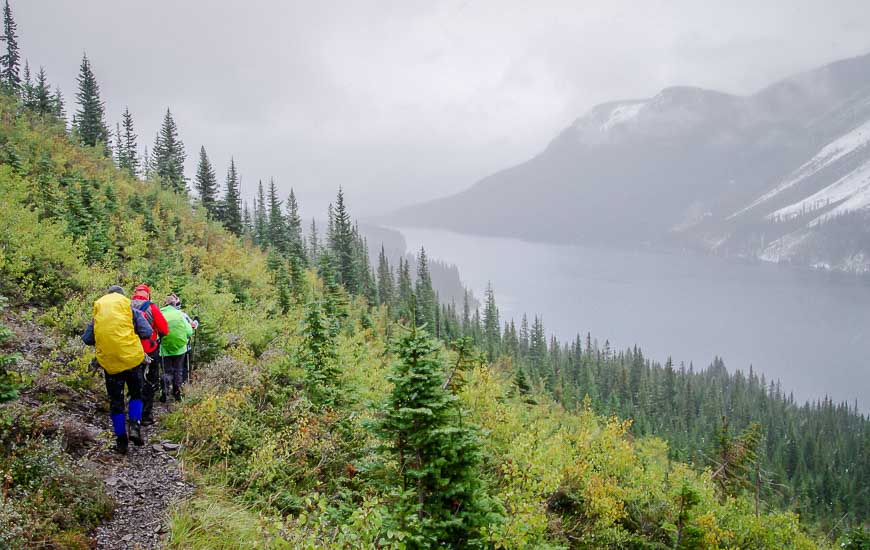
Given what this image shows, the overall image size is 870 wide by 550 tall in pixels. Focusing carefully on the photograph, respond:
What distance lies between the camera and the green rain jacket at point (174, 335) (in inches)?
341

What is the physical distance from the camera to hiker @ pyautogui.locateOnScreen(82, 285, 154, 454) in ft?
20.9

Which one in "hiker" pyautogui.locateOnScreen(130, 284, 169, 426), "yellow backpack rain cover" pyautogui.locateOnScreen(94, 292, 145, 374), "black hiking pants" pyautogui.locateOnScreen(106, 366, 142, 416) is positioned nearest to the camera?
"yellow backpack rain cover" pyautogui.locateOnScreen(94, 292, 145, 374)

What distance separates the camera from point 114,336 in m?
6.37

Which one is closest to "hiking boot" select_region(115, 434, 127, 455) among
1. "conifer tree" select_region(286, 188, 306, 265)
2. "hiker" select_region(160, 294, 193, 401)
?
"hiker" select_region(160, 294, 193, 401)

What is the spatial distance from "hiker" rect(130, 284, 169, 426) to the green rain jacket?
0.34 m

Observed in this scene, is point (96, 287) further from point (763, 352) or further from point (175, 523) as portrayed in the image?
point (763, 352)

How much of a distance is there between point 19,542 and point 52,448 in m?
1.44

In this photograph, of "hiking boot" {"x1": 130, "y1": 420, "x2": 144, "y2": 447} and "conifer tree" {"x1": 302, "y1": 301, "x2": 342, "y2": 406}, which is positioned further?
"conifer tree" {"x1": 302, "y1": 301, "x2": 342, "y2": 406}

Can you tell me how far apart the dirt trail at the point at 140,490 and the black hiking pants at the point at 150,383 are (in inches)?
22.4

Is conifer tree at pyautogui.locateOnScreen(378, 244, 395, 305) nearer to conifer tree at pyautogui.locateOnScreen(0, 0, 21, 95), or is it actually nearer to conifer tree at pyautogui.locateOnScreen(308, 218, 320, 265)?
conifer tree at pyautogui.locateOnScreen(308, 218, 320, 265)

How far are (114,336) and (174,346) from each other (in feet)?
8.09

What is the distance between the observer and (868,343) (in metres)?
190

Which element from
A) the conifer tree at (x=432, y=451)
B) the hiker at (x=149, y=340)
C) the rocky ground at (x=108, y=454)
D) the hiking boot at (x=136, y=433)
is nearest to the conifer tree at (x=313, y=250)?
the hiker at (x=149, y=340)

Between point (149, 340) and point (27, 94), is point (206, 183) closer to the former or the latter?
point (27, 94)
